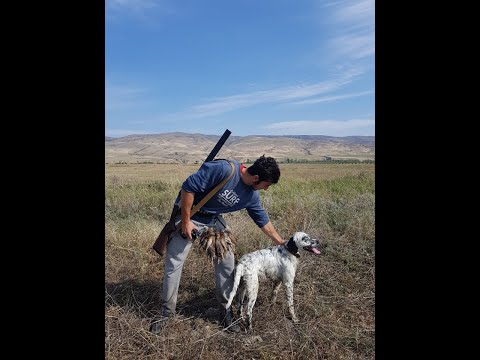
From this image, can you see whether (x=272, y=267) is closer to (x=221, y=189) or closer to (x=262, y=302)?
(x=262, y=302)

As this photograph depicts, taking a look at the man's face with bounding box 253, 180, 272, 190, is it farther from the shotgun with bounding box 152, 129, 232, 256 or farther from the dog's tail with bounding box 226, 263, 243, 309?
the dog's tail with bounding box 226, 263, 243, 309

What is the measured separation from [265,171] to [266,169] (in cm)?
2

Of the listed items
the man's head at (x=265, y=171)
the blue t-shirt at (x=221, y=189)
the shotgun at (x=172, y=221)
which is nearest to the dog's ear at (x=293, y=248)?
the blue t-shirt at (x=221, y=189)

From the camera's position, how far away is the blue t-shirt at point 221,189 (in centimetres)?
357

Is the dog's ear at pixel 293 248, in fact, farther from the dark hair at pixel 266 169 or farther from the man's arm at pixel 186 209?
the man's arm at pixel 186 209

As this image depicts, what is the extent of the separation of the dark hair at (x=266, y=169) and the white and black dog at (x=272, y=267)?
0.79 m

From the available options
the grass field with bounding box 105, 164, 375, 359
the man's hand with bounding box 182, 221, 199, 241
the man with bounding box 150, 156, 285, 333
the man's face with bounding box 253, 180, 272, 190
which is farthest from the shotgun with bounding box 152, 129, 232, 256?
the grass field with bounding box 105, 164, 375, 359

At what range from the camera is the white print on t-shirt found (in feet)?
12.3

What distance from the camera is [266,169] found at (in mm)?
3629

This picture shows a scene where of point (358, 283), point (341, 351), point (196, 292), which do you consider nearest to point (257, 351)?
point (341, 351)

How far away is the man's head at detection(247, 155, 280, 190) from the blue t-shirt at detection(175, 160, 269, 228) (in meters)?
0.17
